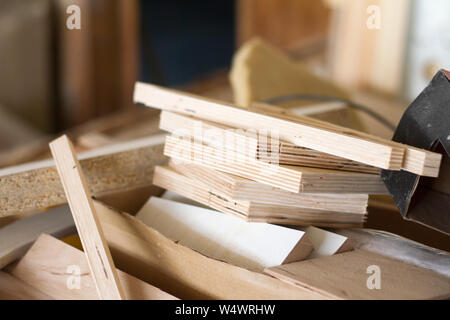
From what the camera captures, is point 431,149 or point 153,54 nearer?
point 431,149

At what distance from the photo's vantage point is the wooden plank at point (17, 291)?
0.88m

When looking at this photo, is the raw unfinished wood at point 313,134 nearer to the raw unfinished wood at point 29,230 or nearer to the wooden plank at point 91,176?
the wooden plank at point 91,176

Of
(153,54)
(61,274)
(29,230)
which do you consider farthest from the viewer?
(153,54)

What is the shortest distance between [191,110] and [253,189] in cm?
20

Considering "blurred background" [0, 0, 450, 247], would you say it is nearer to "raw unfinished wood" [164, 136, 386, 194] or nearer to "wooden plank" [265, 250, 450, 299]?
"raw unfinished wood" [164, 136, 386, 194]

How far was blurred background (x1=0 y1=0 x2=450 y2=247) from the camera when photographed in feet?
9.53

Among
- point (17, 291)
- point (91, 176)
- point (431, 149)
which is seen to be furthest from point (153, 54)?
point (431, 149)

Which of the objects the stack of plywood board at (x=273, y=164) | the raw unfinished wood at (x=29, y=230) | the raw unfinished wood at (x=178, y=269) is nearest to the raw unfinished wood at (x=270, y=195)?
the stack of plywood board at (x=273, y=164)

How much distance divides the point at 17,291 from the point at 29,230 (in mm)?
124

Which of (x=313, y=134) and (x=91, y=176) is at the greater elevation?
(x=313, y=134)

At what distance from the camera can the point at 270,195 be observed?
85 centimetres

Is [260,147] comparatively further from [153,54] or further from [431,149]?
[153,54]

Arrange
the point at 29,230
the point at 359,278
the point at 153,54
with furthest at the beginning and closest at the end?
1. the point at 153,54
2. the point at 29,230
3. the point at 359,278
